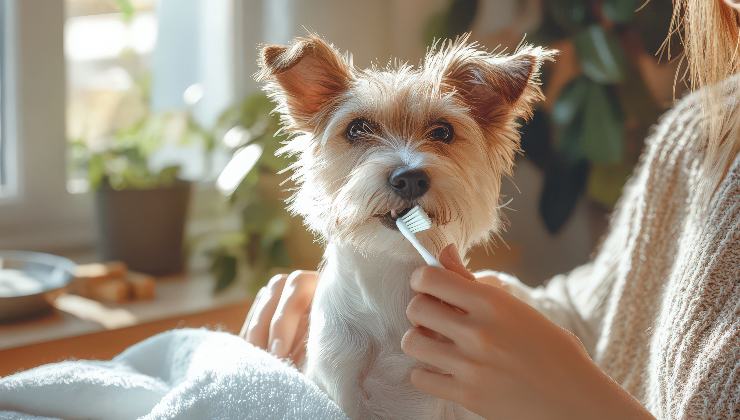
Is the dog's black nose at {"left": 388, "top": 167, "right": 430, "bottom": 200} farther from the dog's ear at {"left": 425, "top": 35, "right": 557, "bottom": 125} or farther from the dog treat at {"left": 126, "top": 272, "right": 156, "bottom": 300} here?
the dog treat at {"left": 126, "top": 272, "right": 156, "bottom": 300}

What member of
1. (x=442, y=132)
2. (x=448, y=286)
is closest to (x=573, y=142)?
(x=442, y=132)

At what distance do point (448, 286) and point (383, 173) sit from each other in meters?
0.15

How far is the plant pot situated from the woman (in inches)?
32.7

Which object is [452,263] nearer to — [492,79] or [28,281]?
[492,79]

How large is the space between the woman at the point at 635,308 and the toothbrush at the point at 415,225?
2 centimetres

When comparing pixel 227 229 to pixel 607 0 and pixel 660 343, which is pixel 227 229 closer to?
pixel 607 0

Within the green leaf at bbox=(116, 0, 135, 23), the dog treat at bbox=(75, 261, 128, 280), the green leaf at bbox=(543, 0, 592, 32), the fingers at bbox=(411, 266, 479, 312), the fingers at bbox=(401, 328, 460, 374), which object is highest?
the green leaf at bbox=(543, 0, 592, 32)

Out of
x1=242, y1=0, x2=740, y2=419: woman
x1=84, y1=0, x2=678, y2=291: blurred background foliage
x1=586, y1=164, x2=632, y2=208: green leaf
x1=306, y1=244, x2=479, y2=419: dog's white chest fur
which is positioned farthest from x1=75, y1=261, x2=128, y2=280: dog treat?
x1=586, y1=164, x2=632, y2=208: green leaf

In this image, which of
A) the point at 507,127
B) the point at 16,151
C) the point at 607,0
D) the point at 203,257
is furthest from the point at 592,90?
the point at 16,151

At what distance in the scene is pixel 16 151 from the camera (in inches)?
73.4

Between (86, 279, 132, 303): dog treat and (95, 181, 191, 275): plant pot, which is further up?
(95, 181, 191, 275): plant pot

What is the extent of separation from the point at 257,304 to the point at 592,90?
1.28 meters

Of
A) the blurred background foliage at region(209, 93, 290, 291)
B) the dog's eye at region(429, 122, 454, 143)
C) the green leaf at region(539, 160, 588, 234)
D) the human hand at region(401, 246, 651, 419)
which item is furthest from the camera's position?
the green leaf at region(539, 160, 588, 234)

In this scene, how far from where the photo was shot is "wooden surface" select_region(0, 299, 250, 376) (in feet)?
4.64
